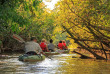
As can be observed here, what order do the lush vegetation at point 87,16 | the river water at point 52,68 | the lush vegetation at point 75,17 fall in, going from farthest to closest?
the lush vegetation at point 87,16 → the lush vegetation at point 75,17 → the river water at point 52,68

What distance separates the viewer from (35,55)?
48.6 ft

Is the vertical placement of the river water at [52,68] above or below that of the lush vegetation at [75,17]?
below

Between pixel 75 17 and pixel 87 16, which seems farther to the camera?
pixel 75 17

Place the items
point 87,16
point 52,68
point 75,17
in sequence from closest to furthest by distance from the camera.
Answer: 1. point 52,68
2. point 87,16
3. point 75,17

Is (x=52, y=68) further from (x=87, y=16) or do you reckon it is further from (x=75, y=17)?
(x=75, y=17)

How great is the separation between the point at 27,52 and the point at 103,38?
447 centimetres

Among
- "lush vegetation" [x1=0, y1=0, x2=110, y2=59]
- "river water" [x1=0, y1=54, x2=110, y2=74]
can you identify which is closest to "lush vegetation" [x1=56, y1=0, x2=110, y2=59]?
"lush vegetation" [x1=0, y1=0, x2=110, y2=59]

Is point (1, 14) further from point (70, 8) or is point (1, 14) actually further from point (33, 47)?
point (70, 8)

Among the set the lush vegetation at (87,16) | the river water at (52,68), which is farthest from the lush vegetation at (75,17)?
the river water at (52,68)

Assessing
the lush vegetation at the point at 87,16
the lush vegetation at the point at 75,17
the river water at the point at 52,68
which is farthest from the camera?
the lush vegetation at the point at 87,16


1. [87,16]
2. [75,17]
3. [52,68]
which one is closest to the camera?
[52,68]

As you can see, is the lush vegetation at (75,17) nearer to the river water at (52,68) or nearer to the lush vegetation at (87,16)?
the lush vegetation at (87,16)

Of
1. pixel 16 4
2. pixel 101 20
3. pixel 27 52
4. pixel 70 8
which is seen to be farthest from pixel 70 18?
pixel 16 4

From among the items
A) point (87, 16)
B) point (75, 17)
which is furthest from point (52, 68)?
point (75, 17)
